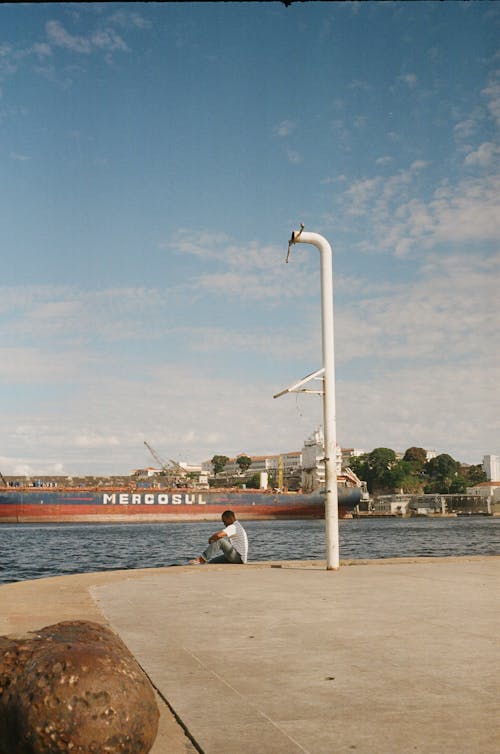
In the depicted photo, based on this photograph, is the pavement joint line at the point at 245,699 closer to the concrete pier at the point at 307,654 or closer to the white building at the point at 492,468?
the concrete pier at the point at 307,654

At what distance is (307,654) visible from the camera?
426 cm

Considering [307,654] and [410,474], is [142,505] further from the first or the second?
[410,474]

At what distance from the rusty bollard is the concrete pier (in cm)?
32

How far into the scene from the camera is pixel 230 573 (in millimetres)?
9500

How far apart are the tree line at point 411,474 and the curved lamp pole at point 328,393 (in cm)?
16221

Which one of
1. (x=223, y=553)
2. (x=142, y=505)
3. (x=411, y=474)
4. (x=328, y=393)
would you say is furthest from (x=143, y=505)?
(x=411, y=474)

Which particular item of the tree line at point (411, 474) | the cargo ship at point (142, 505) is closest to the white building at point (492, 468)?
the tree line at point (411, 474)

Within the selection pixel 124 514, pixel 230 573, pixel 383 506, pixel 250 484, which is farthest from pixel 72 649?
pixel 250 484

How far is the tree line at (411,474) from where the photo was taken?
16912 centimetres

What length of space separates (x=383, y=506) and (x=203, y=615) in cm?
13537

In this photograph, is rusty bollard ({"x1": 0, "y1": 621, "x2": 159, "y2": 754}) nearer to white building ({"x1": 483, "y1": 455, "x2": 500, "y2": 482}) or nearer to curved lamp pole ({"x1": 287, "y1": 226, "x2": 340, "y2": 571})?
curved lamp pole ({"x1": 287, "y1": 226, "x2": 340, "y2": 571})

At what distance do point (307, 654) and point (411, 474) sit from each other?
179 m

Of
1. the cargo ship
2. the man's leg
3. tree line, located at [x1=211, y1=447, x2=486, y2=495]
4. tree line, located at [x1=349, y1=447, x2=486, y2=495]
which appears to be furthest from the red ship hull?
tree line, located at [x1=349, y1=447, x2=486, y2=495]

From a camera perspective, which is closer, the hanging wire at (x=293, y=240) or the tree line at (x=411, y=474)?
the hanging wire at (x=293, y=240)
